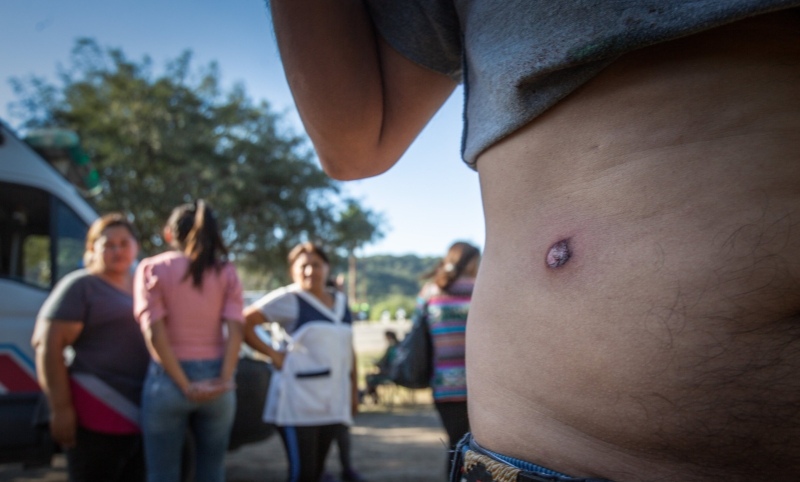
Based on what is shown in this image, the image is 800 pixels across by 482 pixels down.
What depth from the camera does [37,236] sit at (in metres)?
5.14

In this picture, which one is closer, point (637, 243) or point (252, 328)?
point (637, 243)

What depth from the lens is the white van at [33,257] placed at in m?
4.48

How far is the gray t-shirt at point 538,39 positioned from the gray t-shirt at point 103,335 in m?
3.06

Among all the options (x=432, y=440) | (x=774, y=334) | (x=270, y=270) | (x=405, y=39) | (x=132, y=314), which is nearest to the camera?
(x=774, y=334)

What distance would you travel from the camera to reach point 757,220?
0.71 m

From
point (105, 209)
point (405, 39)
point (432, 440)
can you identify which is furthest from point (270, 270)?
point (405, 39)

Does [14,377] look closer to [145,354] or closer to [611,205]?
[145,354]

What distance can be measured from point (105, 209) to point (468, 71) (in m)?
15.0

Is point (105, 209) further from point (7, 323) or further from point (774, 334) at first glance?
point (774, 334)

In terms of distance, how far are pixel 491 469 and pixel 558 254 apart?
0.28 metres

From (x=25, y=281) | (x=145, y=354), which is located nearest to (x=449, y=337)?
(x=145, y=354)

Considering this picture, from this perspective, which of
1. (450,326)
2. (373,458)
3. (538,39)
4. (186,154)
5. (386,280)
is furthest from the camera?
(386,280)

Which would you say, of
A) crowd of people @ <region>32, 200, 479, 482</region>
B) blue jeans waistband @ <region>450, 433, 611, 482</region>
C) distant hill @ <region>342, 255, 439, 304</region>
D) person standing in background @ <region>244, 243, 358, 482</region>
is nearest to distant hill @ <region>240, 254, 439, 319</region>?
distant hill @ <region>342, 255, 439, 304</region>

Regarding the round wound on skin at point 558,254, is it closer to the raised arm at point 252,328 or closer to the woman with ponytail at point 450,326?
the woman with ponytail at point 450,326
